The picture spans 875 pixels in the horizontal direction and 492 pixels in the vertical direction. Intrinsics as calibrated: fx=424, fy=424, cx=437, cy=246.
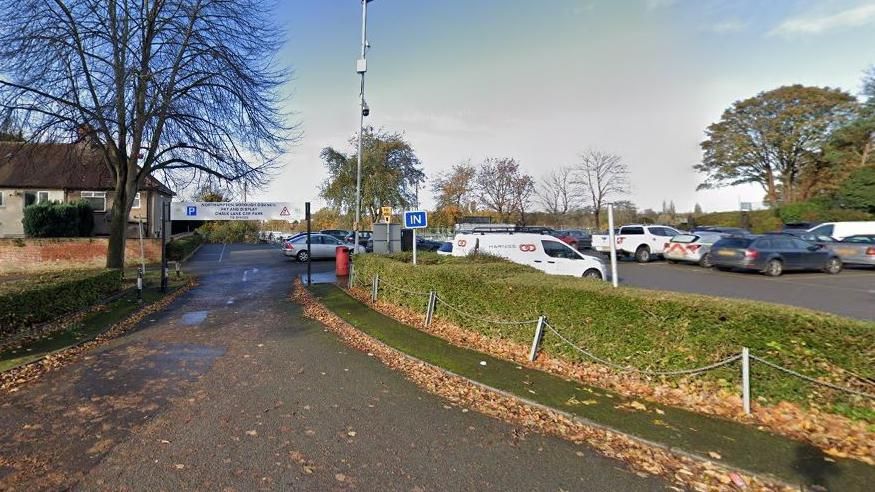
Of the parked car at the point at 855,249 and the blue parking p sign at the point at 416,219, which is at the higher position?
the blue parking p sign at the point at 416,219

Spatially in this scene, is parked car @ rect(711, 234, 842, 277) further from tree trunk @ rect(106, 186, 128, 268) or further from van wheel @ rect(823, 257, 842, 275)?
tree trunk @ rect(106, 186, 128, 268)

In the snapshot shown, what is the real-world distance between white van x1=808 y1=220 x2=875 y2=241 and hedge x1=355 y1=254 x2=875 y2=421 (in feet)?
74.2

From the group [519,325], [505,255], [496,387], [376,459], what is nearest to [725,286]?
[505,255]

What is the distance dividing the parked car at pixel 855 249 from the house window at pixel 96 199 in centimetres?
3777

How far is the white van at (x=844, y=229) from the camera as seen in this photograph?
70.6 feet

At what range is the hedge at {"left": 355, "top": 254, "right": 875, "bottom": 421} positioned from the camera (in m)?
4.35

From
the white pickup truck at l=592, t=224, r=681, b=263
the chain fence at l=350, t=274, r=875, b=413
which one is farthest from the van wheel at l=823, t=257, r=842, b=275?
the chain fence at l=350, t=274, r=875, b=413

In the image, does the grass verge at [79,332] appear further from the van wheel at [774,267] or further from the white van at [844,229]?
the white van at [844,229]

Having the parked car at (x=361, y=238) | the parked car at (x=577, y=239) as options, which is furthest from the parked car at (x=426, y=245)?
the parked car at (x=577, y=239)

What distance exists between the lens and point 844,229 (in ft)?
73.3

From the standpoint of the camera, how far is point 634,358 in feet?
18.5

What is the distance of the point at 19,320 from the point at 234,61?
10.9 metres

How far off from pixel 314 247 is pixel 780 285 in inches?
843

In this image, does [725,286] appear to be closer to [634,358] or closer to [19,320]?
[634,358]
